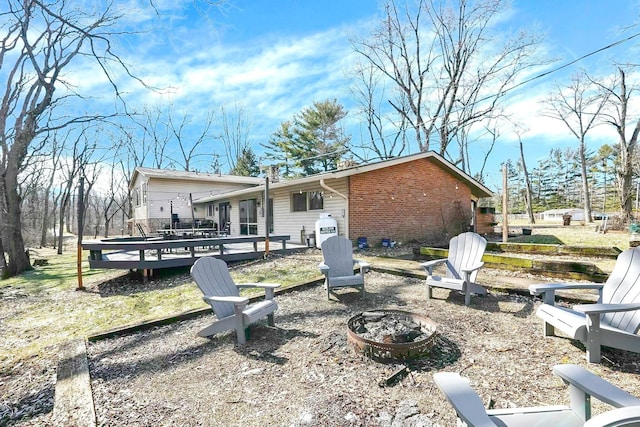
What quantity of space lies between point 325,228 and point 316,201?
1719 millimetres

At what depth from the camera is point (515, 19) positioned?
51.5ft

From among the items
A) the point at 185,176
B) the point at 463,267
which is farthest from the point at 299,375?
the point at 185,176

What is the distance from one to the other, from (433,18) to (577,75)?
37.9 ft

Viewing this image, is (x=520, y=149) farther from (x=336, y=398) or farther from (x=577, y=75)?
(x=336, y=398)

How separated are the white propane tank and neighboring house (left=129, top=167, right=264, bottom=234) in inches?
339

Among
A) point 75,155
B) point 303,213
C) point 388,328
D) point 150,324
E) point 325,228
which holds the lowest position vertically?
point 150,324

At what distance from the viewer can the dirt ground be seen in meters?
2.21

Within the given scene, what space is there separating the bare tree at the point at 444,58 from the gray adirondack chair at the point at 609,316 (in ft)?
59.0

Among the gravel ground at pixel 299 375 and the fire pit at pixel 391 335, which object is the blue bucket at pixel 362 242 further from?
the fire pit at pixel 391 335

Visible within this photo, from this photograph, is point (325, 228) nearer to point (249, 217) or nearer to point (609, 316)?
point (249, 217)

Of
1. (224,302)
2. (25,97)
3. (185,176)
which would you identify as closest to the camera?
(224,302)

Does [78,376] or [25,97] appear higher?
[25,97]

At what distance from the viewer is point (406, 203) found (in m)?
12.0

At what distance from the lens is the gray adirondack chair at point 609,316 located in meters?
2.62
